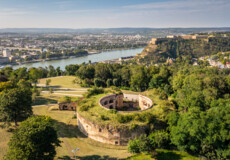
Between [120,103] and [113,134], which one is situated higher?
[120,103]

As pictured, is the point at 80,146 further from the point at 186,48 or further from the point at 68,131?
the point at 186,48

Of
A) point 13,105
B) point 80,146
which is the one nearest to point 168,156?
point 80,146

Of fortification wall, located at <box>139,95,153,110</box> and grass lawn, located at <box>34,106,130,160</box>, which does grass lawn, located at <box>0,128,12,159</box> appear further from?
fortification wall, located at <box>139,95,153,110</box>

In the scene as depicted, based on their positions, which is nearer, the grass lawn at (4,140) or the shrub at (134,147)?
the shrub at (134,147)

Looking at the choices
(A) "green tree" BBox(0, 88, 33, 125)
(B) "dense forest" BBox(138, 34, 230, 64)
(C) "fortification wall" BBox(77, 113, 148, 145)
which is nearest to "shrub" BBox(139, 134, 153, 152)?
(C) "fortification wall" BBox(77, 113, 148, 145)

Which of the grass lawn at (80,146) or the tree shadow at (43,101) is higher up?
the tree shadow at (43,101)

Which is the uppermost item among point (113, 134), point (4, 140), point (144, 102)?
point (144, 102)

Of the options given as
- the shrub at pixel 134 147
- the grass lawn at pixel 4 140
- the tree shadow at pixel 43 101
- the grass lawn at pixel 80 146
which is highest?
the shrub at pixel 134 147

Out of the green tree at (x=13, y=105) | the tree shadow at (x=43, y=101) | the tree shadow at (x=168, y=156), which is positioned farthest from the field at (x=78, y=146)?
the tree shadow at (x=43, y=101)

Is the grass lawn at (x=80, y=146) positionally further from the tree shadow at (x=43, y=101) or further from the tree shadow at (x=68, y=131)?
Result: the tree shadow at (x=43, y=101)
